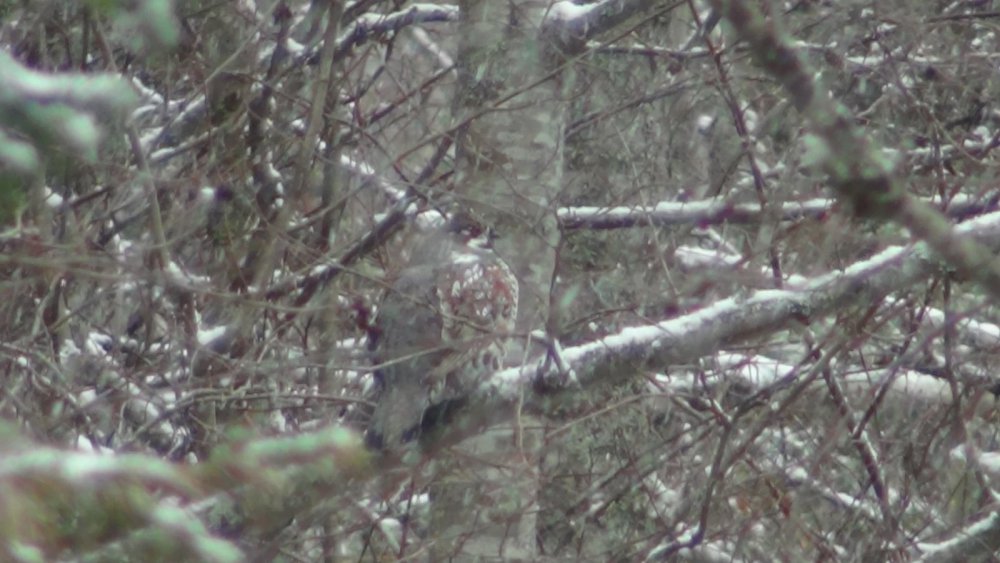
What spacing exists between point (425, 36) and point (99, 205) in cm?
303

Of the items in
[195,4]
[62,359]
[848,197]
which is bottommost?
[848,197]

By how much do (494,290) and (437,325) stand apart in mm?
288

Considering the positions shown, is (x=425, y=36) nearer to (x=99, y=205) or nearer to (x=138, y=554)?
(x=99, y=205)

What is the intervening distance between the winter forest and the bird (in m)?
0.01

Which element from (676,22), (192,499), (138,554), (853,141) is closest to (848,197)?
(853,141)

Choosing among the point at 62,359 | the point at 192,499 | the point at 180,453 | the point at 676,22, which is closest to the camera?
the point at 192,499

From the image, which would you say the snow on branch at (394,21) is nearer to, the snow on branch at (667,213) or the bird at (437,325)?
the snow on branch at (667,213)

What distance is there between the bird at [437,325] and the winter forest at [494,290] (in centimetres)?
1

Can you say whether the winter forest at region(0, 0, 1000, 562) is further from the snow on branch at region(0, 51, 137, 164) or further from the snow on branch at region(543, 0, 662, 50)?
the snow on branch at region(0, 51, 137, 164)

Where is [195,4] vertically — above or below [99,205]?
above

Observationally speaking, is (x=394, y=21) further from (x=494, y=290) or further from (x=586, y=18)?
(x=494, y=290)

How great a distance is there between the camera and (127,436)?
5418 mm

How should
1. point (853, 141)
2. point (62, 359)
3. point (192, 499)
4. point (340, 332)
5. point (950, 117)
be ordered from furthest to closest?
point (950, 117)
point (340, 332)
point (62, 359)
point (192, 499)
point (853, 141)

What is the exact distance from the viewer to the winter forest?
4109mm
